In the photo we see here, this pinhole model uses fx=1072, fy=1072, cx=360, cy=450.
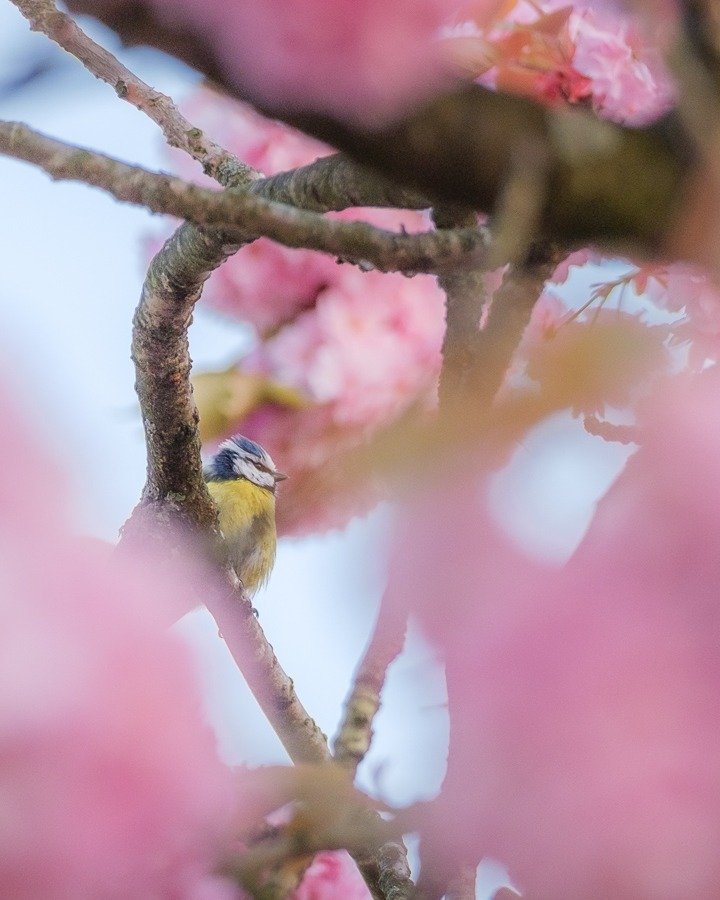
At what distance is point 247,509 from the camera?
3.90ft

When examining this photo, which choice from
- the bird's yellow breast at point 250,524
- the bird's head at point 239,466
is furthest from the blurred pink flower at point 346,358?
the bird's yellow breast at point 250,524

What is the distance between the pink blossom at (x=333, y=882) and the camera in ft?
1.12

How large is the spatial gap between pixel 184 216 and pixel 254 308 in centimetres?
27

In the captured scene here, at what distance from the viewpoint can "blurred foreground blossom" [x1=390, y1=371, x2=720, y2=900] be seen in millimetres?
104

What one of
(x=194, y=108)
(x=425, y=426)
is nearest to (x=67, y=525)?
(x=425, y=426)

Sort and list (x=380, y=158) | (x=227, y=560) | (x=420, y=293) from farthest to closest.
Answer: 1. (x=227, y=560)
2. (x=420, y=293)
3. (x=380, y=158)

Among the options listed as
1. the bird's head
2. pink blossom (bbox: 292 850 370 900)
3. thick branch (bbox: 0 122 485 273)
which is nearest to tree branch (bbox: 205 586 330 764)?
pink blossom (bbox: 292 850 370 900)

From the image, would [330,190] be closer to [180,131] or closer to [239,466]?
[180,131]

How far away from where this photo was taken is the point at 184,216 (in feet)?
0.54

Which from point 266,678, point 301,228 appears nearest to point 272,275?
point 266,678

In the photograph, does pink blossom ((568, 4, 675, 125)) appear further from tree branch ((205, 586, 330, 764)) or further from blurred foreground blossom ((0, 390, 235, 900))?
tree branch ((205, 586, 330, 764))

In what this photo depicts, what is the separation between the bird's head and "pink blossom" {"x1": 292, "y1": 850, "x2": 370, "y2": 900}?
68 centimetres

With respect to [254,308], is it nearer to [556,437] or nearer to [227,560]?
[227,560]

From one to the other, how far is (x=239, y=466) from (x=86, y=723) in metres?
1.09
